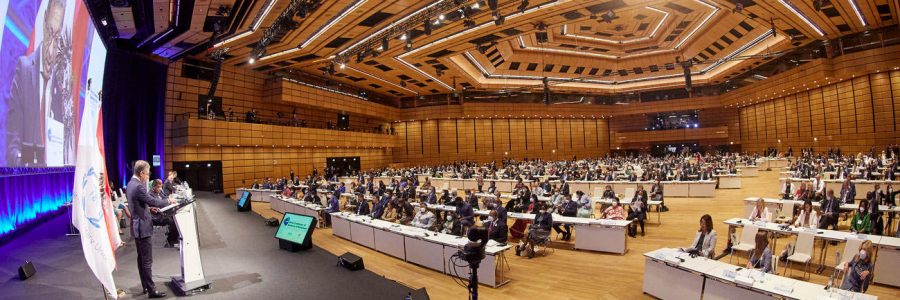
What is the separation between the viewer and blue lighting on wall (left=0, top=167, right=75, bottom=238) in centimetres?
819

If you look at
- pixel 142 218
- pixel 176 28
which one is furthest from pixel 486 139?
pixel 142 218

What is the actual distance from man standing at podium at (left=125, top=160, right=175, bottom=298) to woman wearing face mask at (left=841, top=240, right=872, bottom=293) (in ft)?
24.3

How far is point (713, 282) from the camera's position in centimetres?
501

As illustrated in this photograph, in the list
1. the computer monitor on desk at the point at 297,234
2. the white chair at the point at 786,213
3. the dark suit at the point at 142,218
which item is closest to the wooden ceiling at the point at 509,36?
the computer monitor on desk at the point at 297,234

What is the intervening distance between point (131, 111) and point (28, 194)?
808 centimetres

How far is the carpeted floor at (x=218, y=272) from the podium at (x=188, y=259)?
13cm

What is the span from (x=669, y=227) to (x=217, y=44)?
57.1 ft

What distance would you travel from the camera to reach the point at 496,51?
81.1 ft

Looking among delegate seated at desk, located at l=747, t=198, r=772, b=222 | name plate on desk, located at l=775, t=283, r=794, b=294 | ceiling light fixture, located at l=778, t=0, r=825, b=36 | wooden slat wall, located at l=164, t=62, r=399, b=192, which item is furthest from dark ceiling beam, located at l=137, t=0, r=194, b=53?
ceiling light fixture, located at l=778, t=0, r=825, b=36

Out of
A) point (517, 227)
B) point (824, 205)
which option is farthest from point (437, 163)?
point (824, 205)

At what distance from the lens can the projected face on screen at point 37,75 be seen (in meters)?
3.57

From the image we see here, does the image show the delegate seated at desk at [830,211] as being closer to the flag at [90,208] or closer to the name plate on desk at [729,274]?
the name plate on desk at [729,274]

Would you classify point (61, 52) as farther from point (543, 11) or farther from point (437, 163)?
point (437, 163)

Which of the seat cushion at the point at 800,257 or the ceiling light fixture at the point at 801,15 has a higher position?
the ceiling light fixture at the point at 801,15
